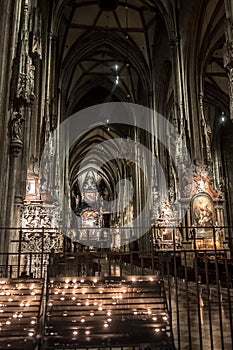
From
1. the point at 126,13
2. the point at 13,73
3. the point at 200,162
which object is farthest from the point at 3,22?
the point at 126,13

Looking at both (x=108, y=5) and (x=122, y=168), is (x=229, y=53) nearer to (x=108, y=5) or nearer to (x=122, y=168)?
(x=108, y=5)

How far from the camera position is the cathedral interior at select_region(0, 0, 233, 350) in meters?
4.34

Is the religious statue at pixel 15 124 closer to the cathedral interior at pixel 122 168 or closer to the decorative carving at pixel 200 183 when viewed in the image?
the cathedral interior at pixel 122 168

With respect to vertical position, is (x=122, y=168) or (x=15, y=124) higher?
(x=122, y=168)

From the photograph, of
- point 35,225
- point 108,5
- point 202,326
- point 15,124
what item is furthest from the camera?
point 108,5

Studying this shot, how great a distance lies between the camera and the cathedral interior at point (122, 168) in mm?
4336

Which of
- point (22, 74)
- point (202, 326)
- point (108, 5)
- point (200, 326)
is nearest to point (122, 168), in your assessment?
point (108, 5)

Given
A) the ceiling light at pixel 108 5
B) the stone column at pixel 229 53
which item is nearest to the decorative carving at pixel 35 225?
the stone column at pixel 229 53

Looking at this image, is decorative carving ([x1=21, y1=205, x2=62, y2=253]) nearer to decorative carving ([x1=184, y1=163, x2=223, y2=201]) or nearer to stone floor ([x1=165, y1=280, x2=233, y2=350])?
stone floor ([x1=165, y1=280, x2=233, y2=350])

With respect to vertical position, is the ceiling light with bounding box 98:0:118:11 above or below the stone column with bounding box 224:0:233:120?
above

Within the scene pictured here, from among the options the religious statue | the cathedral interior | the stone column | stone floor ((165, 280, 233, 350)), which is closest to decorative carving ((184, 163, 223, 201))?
the cathedral interior

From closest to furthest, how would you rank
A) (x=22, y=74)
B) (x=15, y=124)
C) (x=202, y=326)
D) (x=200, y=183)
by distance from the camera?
(x=202, y=326) < (x=22, y=74) < (x=15, y=124) < (x=200, y=183)

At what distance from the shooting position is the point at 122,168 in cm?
3872

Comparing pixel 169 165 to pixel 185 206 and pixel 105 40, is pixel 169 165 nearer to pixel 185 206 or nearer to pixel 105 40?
pixel 185 206
